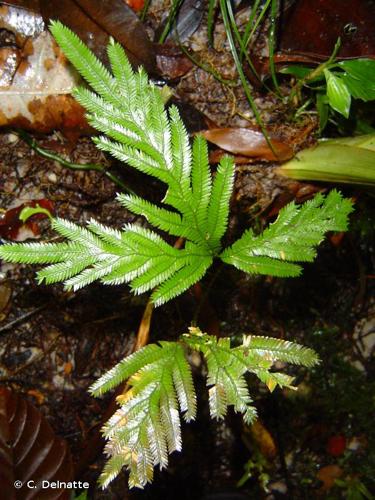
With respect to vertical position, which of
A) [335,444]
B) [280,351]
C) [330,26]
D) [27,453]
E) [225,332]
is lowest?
[27,453]

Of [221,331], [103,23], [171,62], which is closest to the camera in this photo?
[103,23]

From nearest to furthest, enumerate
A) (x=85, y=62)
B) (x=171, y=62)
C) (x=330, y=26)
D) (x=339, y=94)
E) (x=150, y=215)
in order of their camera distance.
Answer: (x=85, y=62) → (x=150, y=215) → (x=339, y=94) → (x=330, y=26) → (x=171, y=62)

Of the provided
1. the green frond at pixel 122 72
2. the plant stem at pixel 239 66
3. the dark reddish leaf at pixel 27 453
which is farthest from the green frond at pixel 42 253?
the plant stem at pixel 239 66

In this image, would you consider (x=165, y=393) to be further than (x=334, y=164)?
No

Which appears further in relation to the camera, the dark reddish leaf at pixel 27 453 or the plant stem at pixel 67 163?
the plant stem at pixel 67 163

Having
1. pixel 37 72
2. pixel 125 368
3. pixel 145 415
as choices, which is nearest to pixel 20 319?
pixel 125 368

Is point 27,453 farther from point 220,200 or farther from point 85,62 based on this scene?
point 85,62

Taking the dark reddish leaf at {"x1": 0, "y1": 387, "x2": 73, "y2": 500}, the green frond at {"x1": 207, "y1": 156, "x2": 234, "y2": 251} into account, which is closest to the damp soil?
the dark reddish leaf at {"x1": 0, "y1": 387, "x2": 73, "y2": 500}

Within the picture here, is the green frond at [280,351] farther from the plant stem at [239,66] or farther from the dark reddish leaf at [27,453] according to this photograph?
the dark reddish leaf at [27,453]

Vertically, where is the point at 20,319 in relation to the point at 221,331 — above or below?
below

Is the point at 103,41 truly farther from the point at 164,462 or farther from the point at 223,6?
the point at 164,462
